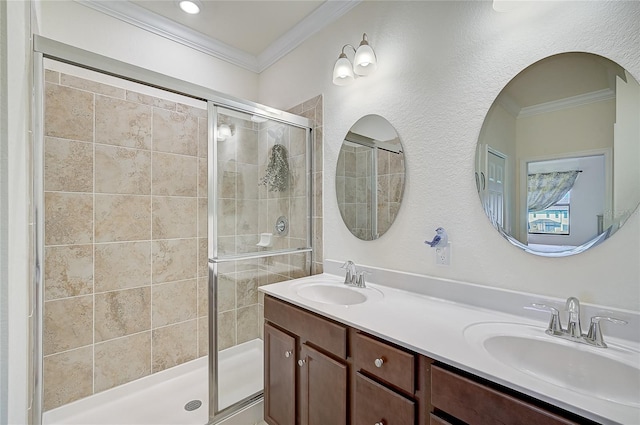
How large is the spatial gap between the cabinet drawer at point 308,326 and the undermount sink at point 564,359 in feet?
1.64

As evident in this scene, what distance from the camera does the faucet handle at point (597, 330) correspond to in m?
0.91

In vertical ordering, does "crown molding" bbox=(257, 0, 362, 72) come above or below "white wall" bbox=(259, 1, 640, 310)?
above

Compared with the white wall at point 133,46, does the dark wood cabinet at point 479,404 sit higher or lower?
lower

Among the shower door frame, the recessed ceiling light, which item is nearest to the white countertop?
the shower door frame

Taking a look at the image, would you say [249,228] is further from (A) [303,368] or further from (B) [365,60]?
(B) [365,60]

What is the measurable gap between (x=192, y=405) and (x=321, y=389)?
3.98ft

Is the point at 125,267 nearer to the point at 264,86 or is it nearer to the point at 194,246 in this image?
the point at 194,246

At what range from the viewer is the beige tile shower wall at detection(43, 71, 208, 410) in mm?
1771

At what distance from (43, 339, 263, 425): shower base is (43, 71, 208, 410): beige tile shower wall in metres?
0.07

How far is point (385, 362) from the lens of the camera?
3.38 feet

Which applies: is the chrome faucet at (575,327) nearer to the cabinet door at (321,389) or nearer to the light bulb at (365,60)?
the cabinet door at (321,389)

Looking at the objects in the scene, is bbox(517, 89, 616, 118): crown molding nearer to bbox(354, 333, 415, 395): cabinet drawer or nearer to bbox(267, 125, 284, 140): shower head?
bbox(354, 333, 415, 395): cabinet drawer

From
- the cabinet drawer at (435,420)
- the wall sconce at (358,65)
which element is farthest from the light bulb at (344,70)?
the cabinet drawer at (435,420)

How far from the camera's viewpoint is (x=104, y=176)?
1944 mm
